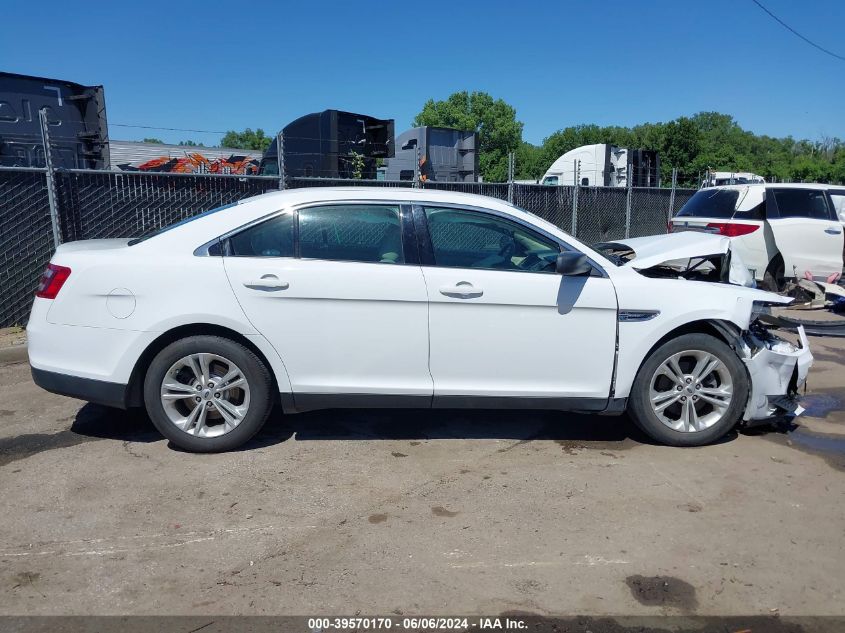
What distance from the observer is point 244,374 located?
4.31 meters

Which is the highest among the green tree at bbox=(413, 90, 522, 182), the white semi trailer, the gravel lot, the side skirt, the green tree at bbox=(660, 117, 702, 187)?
the green tree at bbox=(413, 90, 522, 182)

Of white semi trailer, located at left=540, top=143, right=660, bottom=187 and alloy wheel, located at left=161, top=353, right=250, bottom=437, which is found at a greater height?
white semi trailer, located at left=540, top=143, right=660, bottom=187

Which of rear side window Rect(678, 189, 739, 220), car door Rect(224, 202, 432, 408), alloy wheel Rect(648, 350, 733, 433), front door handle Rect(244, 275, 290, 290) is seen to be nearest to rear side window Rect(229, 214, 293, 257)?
car door Rect(224, 202, 432, 408)

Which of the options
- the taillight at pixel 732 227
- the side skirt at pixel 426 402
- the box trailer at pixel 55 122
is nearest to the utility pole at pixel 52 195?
Answer: the box trailer at pixel 55 122

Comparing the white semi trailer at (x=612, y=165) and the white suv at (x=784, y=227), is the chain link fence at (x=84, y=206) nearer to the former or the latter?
the white suv at (x=784, y=227)

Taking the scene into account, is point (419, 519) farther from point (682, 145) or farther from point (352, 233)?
point (682, 145)

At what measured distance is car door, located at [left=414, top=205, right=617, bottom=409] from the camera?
4320 millimetres

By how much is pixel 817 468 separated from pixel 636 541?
69.7 inches

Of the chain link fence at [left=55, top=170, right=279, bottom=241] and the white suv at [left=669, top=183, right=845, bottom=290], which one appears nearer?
the chain link fence at [left=55, top=170, right=279, bottom=241]

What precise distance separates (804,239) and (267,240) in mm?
8388

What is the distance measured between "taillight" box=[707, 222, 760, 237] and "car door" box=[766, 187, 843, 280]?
25cm

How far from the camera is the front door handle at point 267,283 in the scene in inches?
168

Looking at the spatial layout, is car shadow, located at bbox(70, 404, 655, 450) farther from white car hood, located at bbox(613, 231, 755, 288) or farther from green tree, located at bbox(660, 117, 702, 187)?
green tree, located at bbox(660, 117, 702, 187)

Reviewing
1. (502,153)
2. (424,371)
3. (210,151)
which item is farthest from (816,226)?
(502,153)
